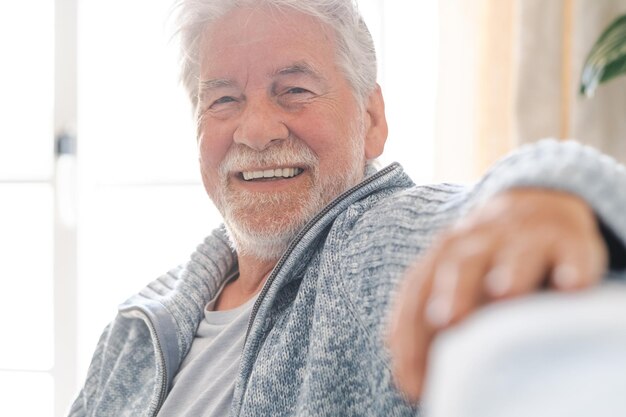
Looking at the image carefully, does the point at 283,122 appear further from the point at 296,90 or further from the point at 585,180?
the point at 585,180

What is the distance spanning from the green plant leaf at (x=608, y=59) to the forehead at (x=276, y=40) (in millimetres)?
699

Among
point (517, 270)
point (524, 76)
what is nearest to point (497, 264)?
point (517, 270)

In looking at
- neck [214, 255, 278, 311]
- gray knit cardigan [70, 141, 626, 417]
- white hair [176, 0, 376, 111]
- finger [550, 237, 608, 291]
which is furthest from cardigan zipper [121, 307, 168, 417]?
finger [550, 237, 608, 291]

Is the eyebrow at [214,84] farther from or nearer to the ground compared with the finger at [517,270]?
farther from the ground

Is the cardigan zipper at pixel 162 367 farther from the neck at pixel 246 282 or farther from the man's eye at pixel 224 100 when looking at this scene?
the man's eye at pixel 224 100

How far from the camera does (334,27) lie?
1.20m

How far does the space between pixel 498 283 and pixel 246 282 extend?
101 cm

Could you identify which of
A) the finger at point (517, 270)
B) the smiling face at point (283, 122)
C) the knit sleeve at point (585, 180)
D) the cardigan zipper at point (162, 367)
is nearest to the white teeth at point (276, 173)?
the smiling face at point (283, 122)

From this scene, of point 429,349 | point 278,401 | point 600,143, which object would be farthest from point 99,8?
point 429,349

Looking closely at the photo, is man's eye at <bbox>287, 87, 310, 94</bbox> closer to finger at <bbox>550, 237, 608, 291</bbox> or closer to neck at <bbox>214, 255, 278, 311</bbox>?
neck at <bbox>214, 255, 278, 311</bbox>

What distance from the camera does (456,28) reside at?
2.14 meters

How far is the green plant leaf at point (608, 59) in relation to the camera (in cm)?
163

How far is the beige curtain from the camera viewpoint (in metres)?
1.88

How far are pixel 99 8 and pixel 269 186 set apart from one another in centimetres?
171
